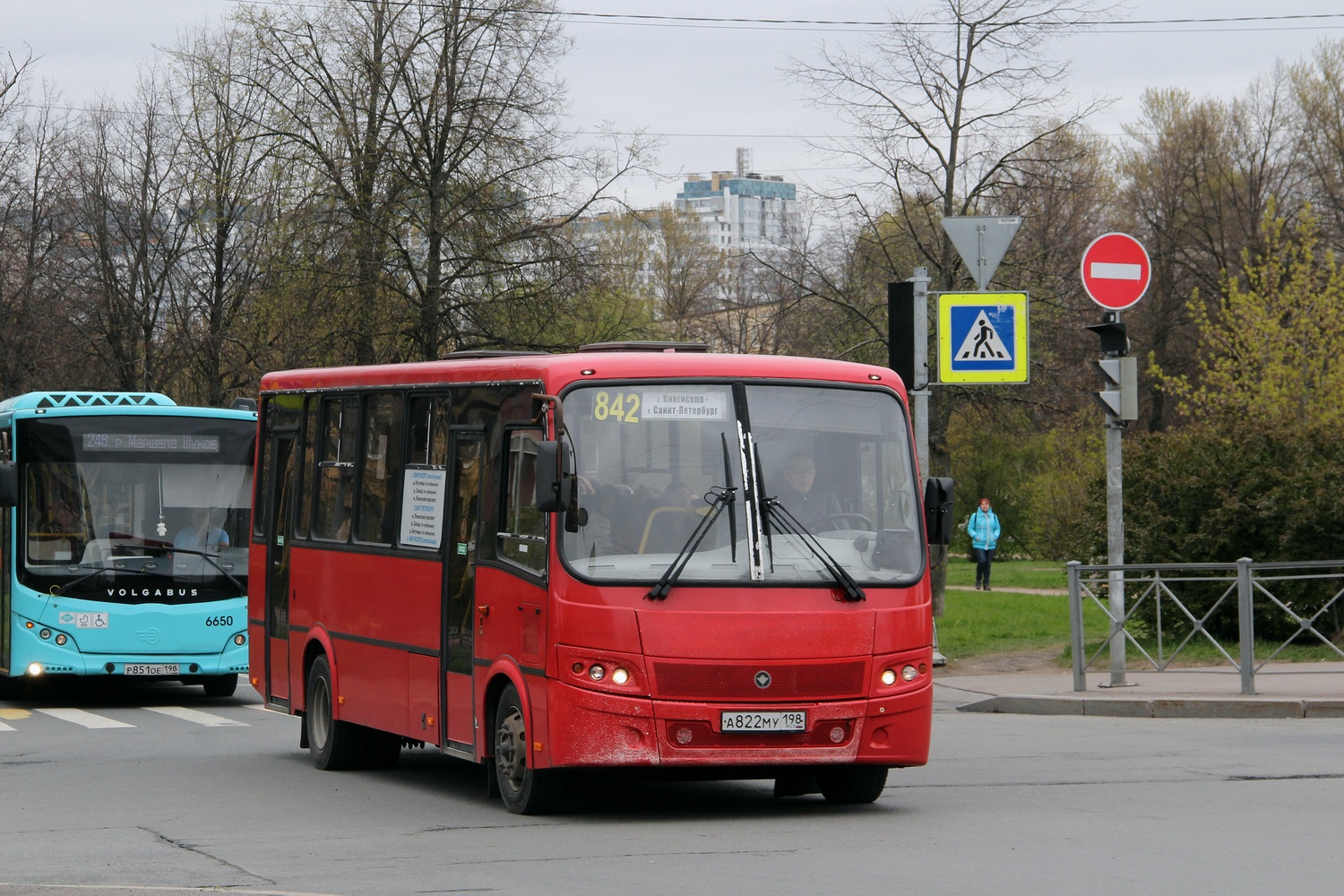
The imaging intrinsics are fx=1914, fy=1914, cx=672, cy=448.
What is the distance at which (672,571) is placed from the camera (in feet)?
32.1

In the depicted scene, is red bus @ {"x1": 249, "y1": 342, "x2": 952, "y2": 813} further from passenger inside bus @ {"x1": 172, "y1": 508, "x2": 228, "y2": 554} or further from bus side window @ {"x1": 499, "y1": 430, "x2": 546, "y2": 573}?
passenger inside bus @ {"x1": 172, "y1": 508, "x2": 228, "y2": 554}

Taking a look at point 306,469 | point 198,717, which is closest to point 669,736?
point 306,469

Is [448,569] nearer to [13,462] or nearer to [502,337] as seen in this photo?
[13,462]

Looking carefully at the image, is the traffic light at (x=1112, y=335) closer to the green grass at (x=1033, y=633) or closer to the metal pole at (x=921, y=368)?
the metal pole at (x=921, y=368)

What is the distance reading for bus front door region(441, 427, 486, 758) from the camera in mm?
10930

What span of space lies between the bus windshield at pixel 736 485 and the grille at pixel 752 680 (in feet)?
1.46

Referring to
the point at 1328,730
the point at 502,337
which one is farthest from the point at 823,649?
the point at 502,337

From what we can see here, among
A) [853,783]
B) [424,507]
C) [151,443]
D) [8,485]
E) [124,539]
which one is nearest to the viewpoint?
[853,783]

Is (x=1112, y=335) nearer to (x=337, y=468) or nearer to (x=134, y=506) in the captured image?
(x=337, y=468)

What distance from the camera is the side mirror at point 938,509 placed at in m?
10.8

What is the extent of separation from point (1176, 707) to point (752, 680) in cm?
706

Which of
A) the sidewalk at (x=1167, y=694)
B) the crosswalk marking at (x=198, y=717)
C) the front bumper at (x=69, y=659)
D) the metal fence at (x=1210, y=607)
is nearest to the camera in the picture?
the sidewalk at (x=1167, y=694)

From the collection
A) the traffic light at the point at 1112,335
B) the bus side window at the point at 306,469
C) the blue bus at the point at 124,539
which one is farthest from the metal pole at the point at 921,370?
the bus side window at the point at 306,469

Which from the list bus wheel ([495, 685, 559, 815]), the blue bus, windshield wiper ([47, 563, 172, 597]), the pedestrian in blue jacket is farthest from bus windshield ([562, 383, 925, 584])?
the pedestrian in blue jacket
